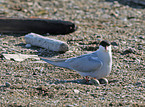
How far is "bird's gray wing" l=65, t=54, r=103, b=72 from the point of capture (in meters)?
5.23

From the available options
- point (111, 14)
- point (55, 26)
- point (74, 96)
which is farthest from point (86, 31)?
point (74, 96)

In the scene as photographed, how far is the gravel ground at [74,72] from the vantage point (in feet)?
15.4

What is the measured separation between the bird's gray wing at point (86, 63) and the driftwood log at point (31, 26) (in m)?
2.43

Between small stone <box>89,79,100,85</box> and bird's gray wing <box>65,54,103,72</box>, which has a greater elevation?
bird's gray wing <box>65,54,103,72</box>

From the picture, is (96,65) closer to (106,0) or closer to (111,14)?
(111,14)

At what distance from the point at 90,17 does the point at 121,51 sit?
334 cm

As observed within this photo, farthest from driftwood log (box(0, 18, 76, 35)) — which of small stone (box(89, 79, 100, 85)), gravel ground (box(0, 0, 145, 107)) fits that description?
small stone (box(89, 79, 100, 85))

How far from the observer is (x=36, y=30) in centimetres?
777

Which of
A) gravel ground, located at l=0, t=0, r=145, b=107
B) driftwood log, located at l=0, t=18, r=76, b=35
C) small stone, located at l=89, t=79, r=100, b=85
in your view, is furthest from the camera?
driftwood log, located at l=0, t=18, r=76, b=35

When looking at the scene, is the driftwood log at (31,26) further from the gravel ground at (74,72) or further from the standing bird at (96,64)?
the standing bird at (96,64)

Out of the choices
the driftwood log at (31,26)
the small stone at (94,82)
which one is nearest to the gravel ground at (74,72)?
the small stone at (94,82)

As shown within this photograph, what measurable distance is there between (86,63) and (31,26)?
290cm

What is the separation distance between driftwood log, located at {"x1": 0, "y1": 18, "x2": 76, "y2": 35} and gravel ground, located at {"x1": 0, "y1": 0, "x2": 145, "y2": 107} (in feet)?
0.72

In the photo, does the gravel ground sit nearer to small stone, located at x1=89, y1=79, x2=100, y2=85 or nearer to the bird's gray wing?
small stone, located at x1=89, y1=79, x2=100, y2=85
